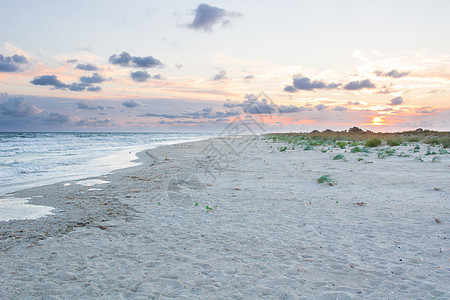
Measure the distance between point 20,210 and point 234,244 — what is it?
17.3ft

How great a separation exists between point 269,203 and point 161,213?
2615 mm

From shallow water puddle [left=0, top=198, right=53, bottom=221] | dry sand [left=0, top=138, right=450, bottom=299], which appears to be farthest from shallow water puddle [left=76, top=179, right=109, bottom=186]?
shallow water puddle [left=0, top=198, right=53, bottom=221]

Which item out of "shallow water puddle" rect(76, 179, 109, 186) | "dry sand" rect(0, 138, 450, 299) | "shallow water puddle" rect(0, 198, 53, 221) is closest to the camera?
"dry sand" rect(0, 138, 450, 299)

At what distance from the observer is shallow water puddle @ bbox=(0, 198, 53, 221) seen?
5911 millimetres

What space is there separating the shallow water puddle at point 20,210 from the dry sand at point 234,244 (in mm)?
284

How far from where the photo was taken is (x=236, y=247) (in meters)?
4.39

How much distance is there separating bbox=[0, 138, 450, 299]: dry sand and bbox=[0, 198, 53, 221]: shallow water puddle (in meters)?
0.28

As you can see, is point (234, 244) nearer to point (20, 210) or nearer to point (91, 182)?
point (20, 210)

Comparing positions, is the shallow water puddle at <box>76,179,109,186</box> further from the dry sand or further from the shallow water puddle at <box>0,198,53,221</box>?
the shallow water puddle at <box>0,198,53,221</box>

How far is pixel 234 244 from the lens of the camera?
4.51m

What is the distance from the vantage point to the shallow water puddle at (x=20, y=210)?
5.91 m

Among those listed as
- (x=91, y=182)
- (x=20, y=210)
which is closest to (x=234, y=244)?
(x=20, y=210)

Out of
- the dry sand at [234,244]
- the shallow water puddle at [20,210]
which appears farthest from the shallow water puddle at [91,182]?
the shallow water puddle at [20,210]

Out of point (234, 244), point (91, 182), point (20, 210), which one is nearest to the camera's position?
point (234, 244)
